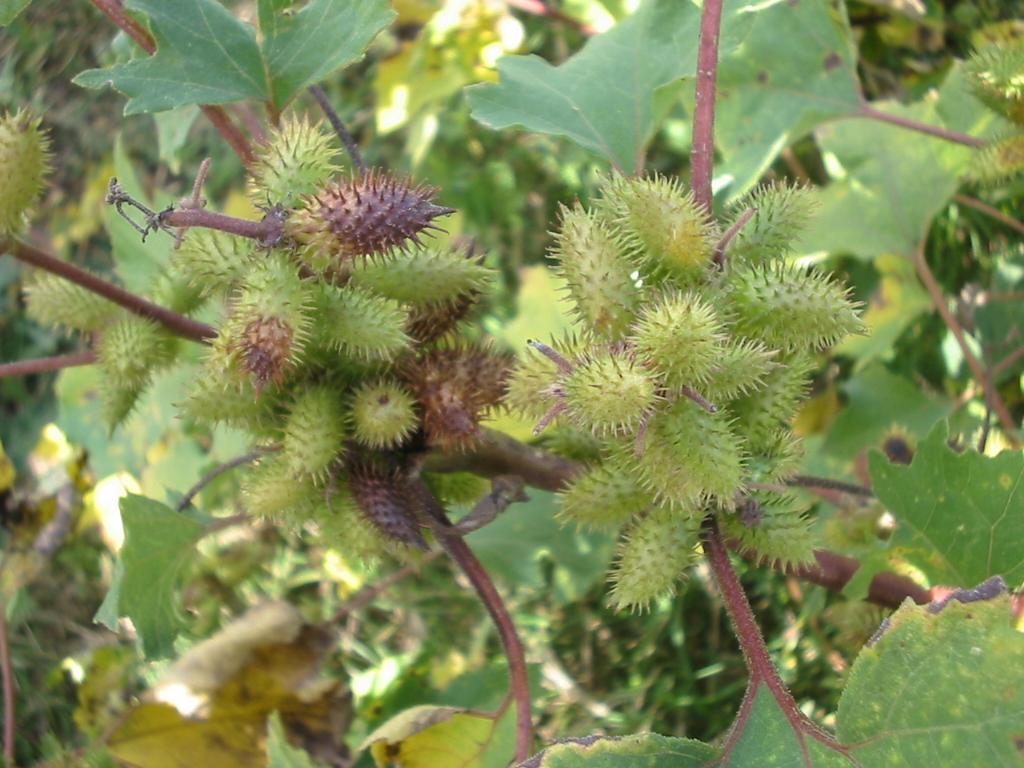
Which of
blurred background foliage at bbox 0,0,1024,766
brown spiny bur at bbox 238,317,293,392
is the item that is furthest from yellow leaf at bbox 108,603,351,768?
brown spiny bur at bbox 238,317,293,392

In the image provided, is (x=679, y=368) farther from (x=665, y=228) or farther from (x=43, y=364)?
(x=43, y=364)

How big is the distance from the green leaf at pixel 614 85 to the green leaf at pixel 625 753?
79cm

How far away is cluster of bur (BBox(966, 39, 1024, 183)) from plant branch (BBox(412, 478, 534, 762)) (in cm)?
103

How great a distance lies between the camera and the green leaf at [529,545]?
219 centimetres

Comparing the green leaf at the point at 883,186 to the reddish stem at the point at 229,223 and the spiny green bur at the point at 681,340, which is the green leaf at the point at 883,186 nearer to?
the spiny green bur at the point at 681,340

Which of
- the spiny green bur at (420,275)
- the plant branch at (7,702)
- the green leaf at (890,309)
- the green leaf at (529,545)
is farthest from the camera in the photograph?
the green leaf at (890,309)

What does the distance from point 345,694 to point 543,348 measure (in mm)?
1008

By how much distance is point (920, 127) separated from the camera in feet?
6.39

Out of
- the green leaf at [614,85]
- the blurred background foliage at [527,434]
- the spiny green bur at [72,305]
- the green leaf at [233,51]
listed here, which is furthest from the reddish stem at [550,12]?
the spiny green bur at [72,305]

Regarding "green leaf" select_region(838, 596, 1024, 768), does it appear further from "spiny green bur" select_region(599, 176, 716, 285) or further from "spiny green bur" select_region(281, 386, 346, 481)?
"spiny green bur" select_region(281, 386, 346, 481)

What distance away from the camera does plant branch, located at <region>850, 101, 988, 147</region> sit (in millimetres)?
1838

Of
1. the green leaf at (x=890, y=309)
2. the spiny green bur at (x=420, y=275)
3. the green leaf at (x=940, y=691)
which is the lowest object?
the green leaf at (x=890, y=309)

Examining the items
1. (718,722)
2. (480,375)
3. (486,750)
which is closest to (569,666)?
(718,722)

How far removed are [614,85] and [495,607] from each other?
0.81m
